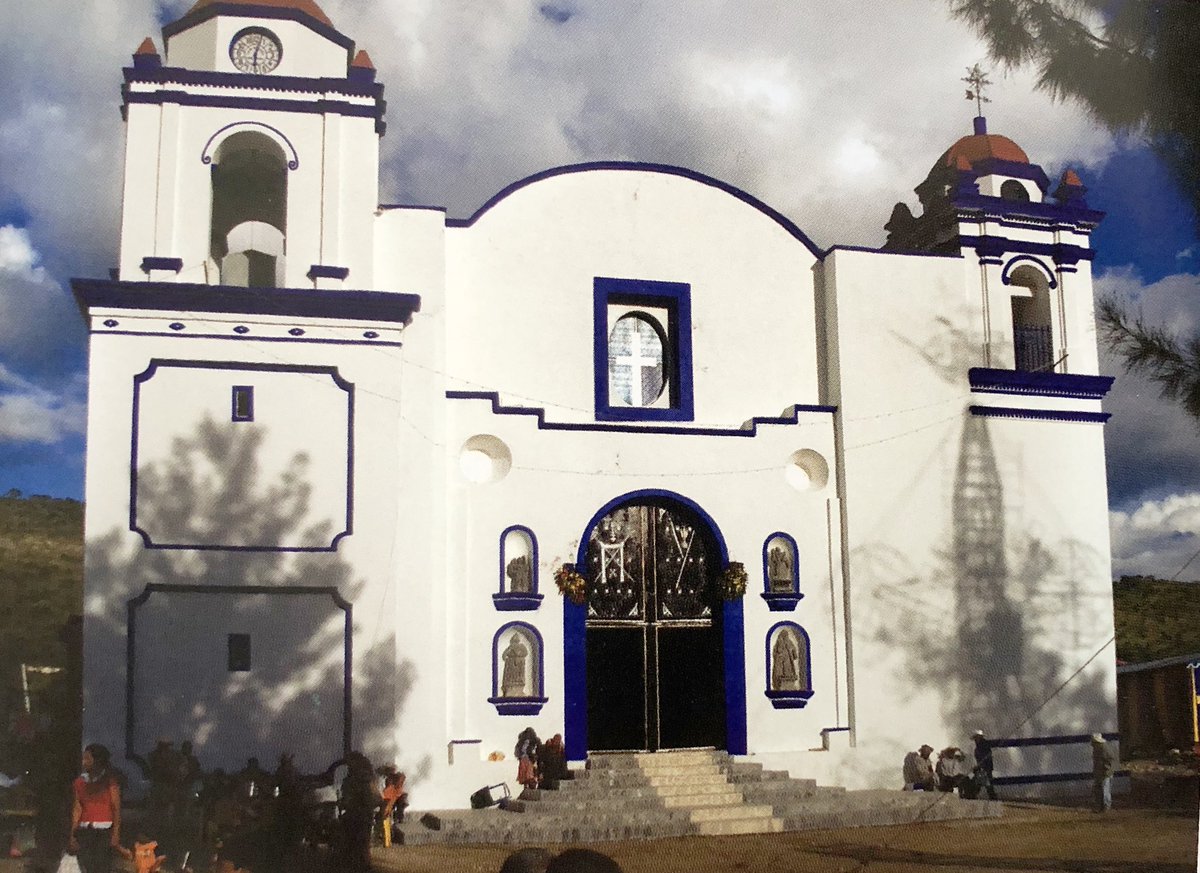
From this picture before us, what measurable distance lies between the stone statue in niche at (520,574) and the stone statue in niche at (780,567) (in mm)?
1706

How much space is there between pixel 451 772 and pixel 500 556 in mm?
1426

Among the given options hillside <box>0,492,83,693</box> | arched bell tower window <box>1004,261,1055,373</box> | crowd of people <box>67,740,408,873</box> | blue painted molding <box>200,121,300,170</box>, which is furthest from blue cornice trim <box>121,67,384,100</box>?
arched bell tower window <box>1004,261,1055,373</box>

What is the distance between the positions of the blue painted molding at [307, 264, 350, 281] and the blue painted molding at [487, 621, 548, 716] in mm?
2507

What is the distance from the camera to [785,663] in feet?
30.9

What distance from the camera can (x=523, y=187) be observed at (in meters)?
9.41

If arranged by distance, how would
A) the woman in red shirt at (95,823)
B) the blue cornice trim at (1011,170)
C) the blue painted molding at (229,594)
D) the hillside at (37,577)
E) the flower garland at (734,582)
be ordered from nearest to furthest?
the woman in red shirt at (95,823)
the hillside at (37,577)
the blue painted molding at (229,594)
the flower garland at (734,582)
the blue cornice trim at (1011,170)

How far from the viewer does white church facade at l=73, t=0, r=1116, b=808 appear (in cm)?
798

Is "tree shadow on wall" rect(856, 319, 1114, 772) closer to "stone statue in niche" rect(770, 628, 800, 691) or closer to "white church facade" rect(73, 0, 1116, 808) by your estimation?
"white church facade" rect(73, 0, 1116, 808)

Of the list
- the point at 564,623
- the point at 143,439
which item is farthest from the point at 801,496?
the point at 143,439

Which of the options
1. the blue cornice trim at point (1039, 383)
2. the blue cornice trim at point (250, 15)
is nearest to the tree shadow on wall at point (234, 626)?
the blue cornice trim at point (250, 15)

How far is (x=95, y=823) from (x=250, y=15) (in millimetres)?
5047

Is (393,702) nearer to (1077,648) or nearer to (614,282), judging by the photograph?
(614,282)

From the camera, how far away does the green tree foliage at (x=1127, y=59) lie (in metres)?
7.20

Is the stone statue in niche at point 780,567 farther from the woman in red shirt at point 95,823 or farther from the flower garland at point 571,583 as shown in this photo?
the woman in red shirt at point 95,823
